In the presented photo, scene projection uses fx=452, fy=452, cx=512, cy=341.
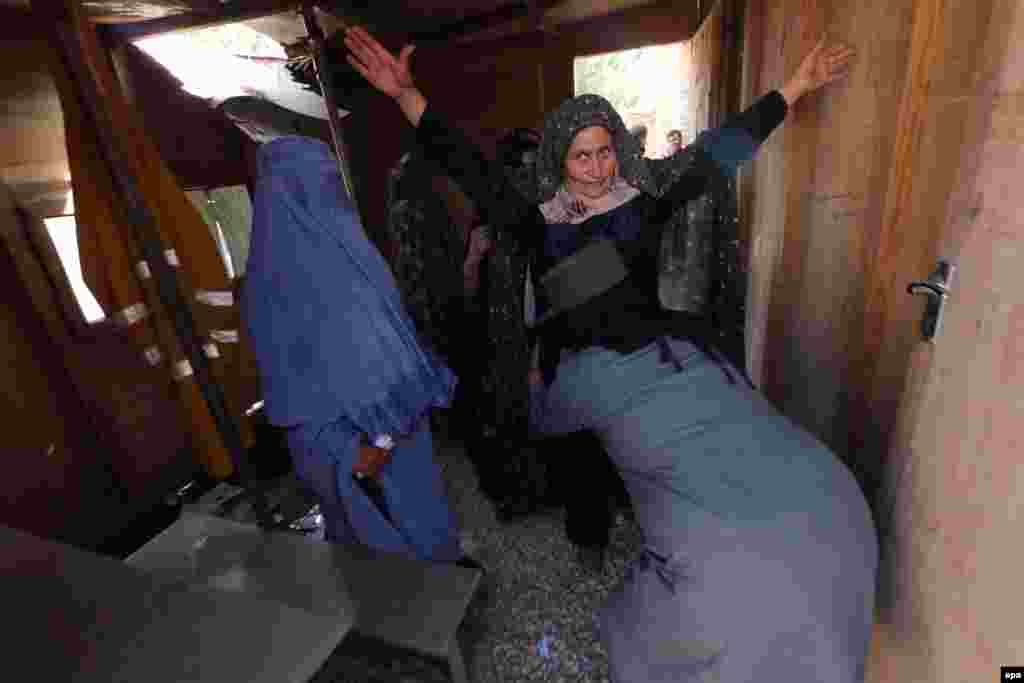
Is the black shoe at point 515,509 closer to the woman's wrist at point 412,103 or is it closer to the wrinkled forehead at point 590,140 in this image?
the wrinkled forehead at point 590,140

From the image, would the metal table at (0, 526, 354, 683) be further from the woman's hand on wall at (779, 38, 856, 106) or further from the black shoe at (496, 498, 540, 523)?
the woman's hand on wall at (779, 38, 856, 106)

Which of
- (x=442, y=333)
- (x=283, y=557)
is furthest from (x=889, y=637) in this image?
(x=442, y=333)

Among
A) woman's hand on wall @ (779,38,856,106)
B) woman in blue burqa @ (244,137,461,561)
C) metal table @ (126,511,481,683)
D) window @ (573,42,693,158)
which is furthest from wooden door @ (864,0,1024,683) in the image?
window @ (573,42,693,158)

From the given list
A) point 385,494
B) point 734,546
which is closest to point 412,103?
point 385,494

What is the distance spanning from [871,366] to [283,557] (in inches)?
55.1

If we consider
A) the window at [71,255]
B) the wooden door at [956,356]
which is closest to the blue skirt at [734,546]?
the wooden door at [956,356]

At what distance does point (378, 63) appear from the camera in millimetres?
1250

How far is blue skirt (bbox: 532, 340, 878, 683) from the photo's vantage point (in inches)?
32.4

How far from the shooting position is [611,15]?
2.04m

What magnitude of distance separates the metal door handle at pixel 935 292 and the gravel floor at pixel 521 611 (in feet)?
3.72

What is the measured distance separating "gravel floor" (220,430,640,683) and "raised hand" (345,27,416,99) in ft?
4.50

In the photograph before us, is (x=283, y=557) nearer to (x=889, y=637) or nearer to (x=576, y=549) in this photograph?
(x=576, y=549)

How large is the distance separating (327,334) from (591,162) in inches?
32.5

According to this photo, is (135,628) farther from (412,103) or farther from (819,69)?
(819,69)
